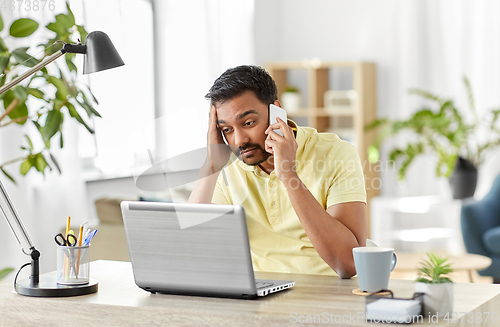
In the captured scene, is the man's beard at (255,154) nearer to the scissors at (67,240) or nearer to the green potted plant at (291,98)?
the scissors at (67,240)

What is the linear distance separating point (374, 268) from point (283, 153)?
435 millimetres

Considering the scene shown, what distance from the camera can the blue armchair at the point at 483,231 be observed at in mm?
3670

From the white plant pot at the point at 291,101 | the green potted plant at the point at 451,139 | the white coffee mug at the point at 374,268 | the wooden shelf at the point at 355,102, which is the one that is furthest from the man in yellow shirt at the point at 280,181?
the white plant pot at the point at 291,101

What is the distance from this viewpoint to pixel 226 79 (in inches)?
63.9

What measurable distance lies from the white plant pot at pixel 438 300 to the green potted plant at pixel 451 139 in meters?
3.46

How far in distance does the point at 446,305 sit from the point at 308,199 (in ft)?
1.81

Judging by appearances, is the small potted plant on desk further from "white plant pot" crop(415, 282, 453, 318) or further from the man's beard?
the man's beard

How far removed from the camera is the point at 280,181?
168cm

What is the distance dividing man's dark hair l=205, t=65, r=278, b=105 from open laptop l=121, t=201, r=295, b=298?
49cm

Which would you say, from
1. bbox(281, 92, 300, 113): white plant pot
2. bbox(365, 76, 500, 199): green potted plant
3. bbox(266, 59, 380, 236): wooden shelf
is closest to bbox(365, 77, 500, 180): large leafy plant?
bbox(365, 76, 500, 199): green potted plant

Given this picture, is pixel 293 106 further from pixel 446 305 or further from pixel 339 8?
pixel 446 305

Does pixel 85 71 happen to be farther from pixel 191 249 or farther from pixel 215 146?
pixel 191 249

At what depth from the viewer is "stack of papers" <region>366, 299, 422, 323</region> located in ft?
3.23

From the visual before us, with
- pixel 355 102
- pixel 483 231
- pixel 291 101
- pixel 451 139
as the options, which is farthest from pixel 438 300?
pixel 291 101
